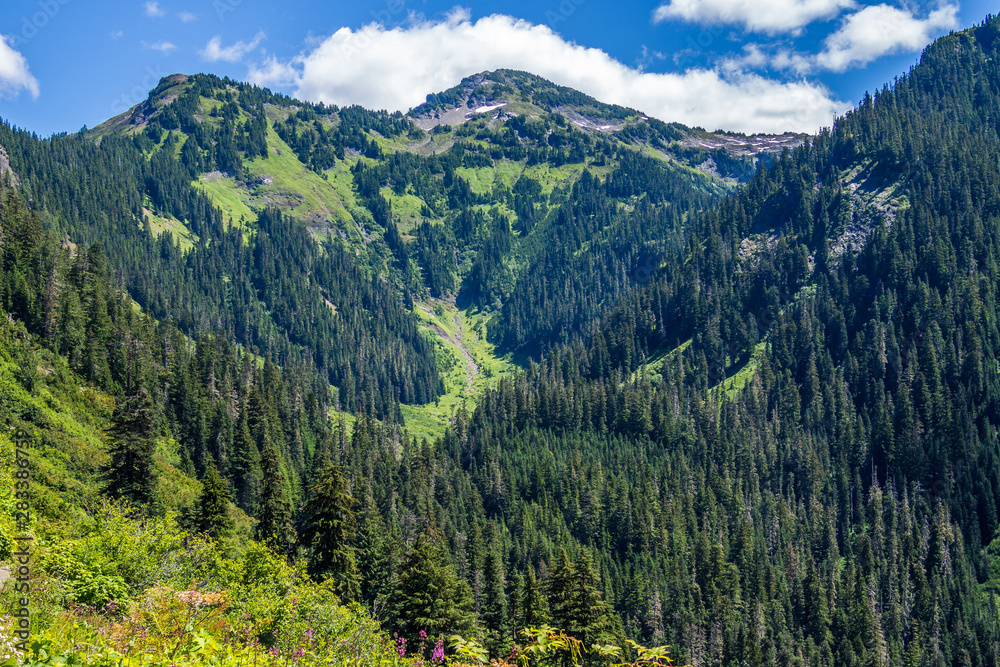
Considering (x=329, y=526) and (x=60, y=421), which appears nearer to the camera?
(x=329, y=526)

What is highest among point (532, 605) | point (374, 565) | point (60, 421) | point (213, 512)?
point (60, 421)

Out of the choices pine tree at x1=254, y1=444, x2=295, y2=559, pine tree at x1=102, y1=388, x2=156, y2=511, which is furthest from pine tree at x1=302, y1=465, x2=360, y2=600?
pine tree at x1=102, y1=388, x2=156, y2=511

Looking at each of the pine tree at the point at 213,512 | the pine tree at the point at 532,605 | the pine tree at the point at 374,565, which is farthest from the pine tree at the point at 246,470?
the pine tree at the point at 532,605

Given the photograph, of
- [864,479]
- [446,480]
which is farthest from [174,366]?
[864,479]

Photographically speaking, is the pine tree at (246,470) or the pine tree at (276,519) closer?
the pine tree at (276,519)

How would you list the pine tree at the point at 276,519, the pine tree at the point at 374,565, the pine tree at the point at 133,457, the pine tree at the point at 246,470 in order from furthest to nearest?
the pine tree at the point at 246,470 → the pine tree at the point at 374,565 → the pine tree at the point at 276,519 → the pine tree at the point at 133,457

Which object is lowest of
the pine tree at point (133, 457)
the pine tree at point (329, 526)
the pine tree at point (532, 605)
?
the pine tree at point (532, 605)

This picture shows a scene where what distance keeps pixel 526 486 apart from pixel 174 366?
84116 millimetres

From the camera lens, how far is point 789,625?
13400 cm

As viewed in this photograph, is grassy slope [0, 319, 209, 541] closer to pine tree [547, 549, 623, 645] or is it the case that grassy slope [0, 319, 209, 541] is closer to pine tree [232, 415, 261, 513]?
pine tree [232, 415, 261, 513]

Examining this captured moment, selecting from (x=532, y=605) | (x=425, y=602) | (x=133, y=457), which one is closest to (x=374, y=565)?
(x=425, y=602)

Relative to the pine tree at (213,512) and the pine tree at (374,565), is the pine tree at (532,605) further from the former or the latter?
the pine tree at (213,512)

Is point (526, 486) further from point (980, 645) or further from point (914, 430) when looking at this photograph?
point (914, 430)

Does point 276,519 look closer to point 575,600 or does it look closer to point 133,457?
point 133,457
